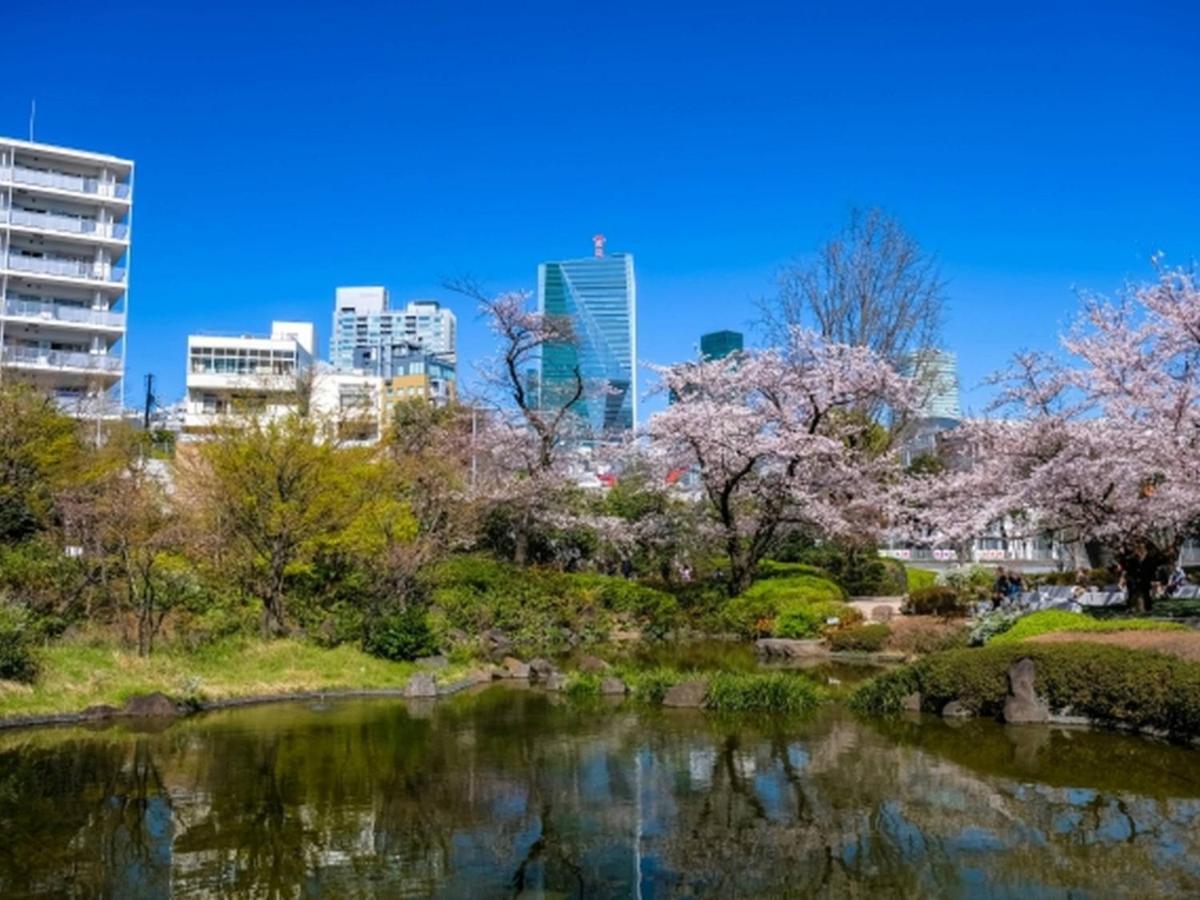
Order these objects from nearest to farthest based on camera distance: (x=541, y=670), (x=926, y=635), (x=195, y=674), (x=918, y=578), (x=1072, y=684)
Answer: (x=1072, y=684)
(x=195, y=674)
(x=541, y=670)
(x=926, y=635)
(x=918, y=578)

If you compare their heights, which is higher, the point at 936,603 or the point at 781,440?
the point at 781,440

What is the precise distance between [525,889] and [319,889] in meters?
1.50

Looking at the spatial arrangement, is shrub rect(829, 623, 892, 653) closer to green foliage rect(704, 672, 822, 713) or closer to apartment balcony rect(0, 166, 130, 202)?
green foliage rect(704, 672, 822, 713)

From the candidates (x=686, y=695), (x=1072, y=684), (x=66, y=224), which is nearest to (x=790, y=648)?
(x=686, y=695)

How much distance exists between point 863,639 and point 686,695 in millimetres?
9171

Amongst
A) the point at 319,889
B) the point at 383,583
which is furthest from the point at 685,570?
the point at 319,889

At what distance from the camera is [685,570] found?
36.5 metres

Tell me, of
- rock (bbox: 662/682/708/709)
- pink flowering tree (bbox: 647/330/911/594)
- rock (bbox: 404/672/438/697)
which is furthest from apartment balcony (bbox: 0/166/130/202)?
rock (bbox: 662/682/708/709)

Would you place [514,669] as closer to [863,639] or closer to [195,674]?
[195,674]

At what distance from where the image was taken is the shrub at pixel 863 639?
23.8 meters

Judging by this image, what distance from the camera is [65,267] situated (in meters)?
52.3

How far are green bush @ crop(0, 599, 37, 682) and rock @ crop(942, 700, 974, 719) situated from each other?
1357 centimetres

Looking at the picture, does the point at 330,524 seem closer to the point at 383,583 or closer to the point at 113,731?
the point at 383,583

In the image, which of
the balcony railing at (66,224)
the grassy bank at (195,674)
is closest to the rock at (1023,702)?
the grassy bank at (195,674)
